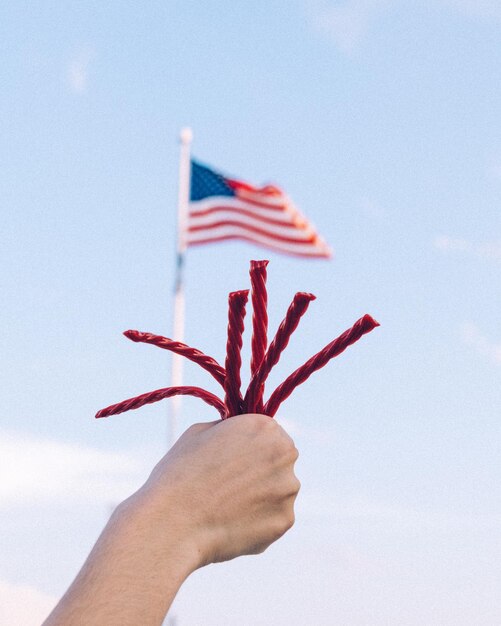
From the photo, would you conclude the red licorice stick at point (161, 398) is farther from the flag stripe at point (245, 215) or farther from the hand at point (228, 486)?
the flag stripe at point (245, 215)

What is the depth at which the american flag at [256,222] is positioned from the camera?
11.9 m

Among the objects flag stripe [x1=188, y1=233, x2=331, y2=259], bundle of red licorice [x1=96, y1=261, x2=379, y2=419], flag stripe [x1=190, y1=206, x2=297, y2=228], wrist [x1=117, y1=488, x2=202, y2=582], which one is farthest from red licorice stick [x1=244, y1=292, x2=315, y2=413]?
flag stripe [x1=190, y1=206, x2=297, y2=228]

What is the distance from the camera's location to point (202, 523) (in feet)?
5.26

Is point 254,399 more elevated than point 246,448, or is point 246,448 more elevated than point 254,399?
point 254,399

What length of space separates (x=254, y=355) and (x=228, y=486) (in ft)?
1.24

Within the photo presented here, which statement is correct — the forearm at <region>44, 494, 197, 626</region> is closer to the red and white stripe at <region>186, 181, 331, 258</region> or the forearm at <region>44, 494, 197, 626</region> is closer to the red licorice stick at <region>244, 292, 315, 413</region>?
the red licorice stick at <region>244, 292, 315, 413</region>

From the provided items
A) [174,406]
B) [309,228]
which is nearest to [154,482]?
[309,228]

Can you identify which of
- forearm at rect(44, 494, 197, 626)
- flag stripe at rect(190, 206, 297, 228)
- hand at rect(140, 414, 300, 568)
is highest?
flag stripe at rect(190, 206, 297, 228)

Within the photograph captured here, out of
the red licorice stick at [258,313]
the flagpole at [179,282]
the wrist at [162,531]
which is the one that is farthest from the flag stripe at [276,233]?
the wrist at [162,531]

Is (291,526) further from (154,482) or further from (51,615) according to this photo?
(51,615)

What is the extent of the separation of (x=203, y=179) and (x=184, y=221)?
0.93 m

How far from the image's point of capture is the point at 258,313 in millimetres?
1903

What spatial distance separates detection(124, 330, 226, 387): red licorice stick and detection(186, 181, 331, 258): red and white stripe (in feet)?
32.6

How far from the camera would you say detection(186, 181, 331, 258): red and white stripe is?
11898 mm
